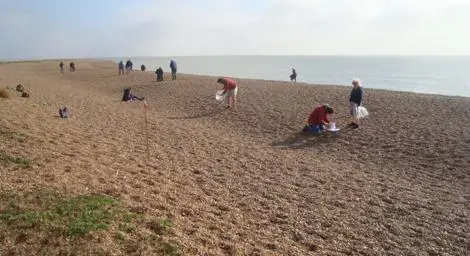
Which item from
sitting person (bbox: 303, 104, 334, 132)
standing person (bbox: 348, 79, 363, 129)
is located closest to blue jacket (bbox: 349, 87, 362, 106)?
standing person (bbox: 348, 79, 363, 129)

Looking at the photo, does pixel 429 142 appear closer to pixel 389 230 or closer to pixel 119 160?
pixel 389 230

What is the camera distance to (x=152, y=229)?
19.8ft

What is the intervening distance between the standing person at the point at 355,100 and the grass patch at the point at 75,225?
10.5 meters

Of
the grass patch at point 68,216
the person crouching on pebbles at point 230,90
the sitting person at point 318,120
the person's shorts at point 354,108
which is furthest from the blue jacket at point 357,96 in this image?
the grass patch at point 68,216

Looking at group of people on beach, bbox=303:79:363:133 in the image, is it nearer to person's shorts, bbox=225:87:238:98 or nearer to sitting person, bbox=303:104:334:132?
sitting person, bbox=303:104:334:132

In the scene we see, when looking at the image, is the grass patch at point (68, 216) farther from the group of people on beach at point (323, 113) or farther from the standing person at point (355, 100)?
the standing person at point (355, 100)

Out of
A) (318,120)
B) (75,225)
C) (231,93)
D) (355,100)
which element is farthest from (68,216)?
(231,93)

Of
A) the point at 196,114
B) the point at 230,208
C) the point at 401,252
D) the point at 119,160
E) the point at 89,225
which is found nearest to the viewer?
the point at 89,225

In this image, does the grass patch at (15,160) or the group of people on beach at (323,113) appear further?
the group of people on beach at (323,113)

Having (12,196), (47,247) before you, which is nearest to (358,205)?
(47,247)

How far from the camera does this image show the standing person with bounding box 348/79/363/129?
14922 millimetres

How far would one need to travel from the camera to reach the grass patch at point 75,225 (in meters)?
5.41

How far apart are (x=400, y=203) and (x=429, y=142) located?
575 cm

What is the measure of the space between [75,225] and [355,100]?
11.6 meters
